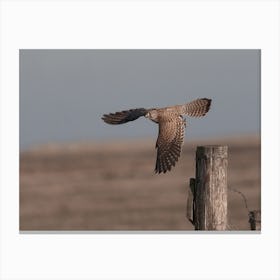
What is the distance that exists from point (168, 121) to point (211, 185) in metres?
1.30

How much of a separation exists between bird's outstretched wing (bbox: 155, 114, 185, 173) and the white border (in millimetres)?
652

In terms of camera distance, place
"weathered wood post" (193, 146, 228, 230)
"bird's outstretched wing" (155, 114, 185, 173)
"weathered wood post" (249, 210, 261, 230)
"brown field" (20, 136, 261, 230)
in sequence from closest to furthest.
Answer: "weathered wood post" (193, 146, 228, 230)
"weathered wood post" (249, 210, 261, 230)
"bird's outstretched wing" (155, 114, 185, 173)
"brown field" (20, 136, 261, 230)

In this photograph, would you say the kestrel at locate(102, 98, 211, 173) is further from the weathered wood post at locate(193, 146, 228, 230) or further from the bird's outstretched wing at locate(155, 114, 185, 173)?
the weathered wood post at locate(193, 146, 228, 230)

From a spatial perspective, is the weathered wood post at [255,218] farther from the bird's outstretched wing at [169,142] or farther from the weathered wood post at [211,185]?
the bird's outstretched wing at [169,142]

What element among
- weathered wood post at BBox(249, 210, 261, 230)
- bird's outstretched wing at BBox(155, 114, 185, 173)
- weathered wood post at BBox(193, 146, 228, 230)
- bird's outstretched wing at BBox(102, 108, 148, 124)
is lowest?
weathered wood post at BBox(249, 210, 261, 230)

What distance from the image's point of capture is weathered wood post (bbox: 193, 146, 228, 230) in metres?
9.14

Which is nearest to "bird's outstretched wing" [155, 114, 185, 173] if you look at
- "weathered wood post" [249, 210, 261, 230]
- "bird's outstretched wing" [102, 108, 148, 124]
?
"bird's outstretched wing" [102, 108, 148, 124]

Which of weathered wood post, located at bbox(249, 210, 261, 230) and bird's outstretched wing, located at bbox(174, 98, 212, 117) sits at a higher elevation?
bird's outstretched wing, located at bbox(174, 98, 212, 117)

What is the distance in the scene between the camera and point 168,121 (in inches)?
406

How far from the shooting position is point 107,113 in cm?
1062

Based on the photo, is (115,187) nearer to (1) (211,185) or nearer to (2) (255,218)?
(2) (255,218)

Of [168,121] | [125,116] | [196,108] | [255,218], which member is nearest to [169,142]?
[168,121]
